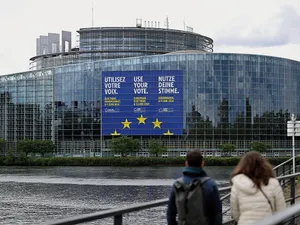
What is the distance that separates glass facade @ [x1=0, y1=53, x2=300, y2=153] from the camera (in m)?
112

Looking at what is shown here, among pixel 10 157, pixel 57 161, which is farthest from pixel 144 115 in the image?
pixel 10 157

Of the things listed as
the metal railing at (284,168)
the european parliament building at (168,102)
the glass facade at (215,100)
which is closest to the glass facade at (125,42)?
the european parliament building at (168,102)

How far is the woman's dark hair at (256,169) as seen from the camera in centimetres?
695

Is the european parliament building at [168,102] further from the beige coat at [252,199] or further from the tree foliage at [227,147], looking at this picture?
the beige coat at [252,199]

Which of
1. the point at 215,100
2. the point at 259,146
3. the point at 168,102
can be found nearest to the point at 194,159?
Result: the point at 259,146

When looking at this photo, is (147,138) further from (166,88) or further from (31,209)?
(31,209)

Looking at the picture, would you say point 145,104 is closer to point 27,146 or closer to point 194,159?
point 27,146

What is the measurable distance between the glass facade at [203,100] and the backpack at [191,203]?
104m

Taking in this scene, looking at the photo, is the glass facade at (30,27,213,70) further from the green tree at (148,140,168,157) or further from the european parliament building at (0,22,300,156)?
the green tree at (148,140,168,157)

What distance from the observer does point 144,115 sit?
365ft

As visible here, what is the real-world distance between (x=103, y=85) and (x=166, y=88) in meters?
12.7

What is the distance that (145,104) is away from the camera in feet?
366

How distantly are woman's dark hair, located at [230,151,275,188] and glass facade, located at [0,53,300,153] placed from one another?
103766 millimetres

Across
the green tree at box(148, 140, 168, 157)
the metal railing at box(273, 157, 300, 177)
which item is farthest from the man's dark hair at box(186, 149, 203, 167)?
the green tree at box(148, 140, 168, 157)
